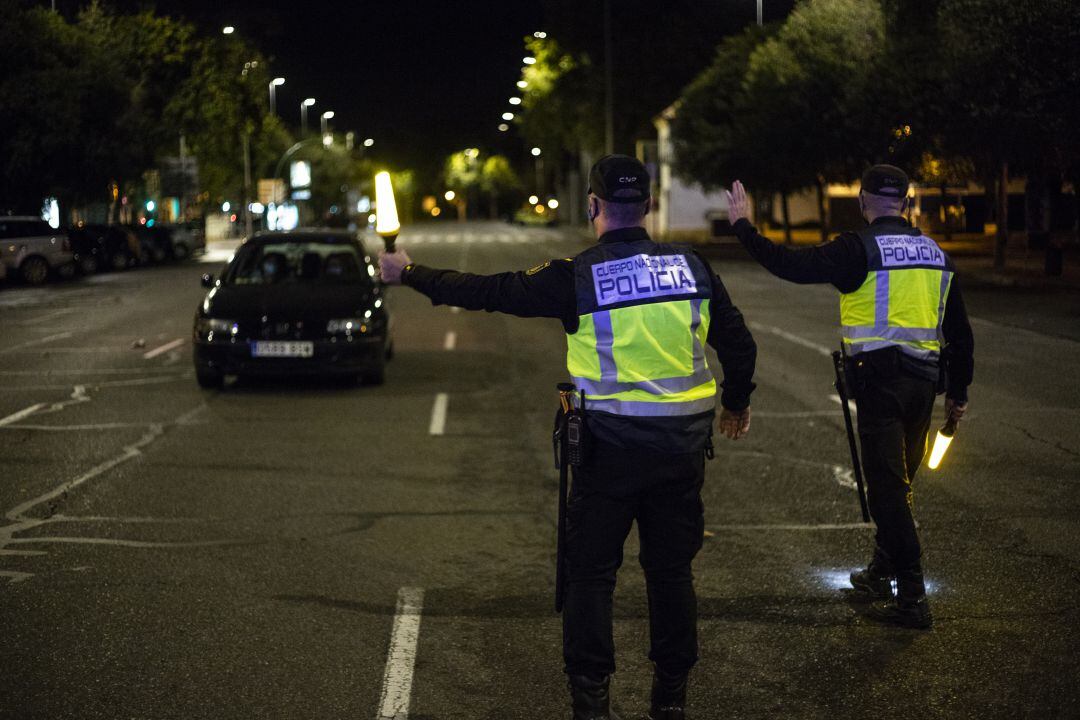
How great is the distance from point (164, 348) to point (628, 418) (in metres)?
14.9

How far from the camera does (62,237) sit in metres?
36.8

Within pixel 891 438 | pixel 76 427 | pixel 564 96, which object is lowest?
pixel 76 427

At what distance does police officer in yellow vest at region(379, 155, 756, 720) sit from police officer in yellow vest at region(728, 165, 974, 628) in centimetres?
120

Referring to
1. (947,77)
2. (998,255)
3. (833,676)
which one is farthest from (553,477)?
(998,255)

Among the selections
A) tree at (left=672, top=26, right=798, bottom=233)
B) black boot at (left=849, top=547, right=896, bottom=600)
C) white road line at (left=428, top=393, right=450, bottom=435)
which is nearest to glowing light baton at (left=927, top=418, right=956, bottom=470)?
black boot at (left=849, top=547, right=896, bottom=600)

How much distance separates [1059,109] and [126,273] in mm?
28611

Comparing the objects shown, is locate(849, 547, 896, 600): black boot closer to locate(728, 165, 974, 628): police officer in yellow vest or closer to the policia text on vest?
locate(728, 165, 974, 628): police officer in yellow vest

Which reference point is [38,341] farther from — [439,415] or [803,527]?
[803,527]

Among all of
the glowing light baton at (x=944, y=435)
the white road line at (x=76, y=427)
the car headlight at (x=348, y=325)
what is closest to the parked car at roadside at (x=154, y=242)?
the car headlight at (x=348, y=325)

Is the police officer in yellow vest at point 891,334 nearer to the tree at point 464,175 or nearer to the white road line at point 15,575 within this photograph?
the white road line at point 15,575

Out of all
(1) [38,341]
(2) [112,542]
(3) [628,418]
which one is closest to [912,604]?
(3) [628,418]

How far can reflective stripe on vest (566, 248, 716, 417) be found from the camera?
4488 mm

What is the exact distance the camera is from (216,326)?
1318 centimetres

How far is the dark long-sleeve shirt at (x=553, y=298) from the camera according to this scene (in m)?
4.52
